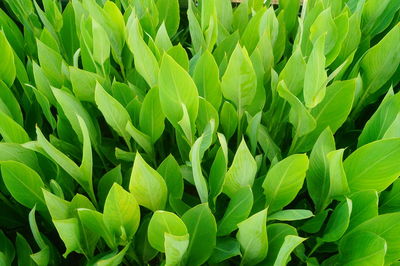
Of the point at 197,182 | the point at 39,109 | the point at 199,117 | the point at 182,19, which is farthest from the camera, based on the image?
the point at 182,19

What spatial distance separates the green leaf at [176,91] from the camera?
606 mm

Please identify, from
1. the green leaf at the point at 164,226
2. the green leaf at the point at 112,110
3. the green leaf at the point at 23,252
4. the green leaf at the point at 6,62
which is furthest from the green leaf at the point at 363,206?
the green leaf at the point at 6,62

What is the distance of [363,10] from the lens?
0.90 metres

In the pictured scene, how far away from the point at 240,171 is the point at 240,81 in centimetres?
14

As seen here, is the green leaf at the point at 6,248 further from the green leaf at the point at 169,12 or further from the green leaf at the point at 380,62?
the green leaf at the point at 380,62

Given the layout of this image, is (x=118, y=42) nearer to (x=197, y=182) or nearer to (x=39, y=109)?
(x=39, y=109)

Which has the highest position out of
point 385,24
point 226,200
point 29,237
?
point 385,24

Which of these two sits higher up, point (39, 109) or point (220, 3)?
point (220, 3)

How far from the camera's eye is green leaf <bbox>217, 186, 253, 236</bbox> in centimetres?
58

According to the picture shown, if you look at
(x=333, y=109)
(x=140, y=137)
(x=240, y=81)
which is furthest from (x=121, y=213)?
(x=333, y=109)

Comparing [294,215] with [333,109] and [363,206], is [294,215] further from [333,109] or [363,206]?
[333,109]

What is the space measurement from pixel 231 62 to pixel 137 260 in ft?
1.02

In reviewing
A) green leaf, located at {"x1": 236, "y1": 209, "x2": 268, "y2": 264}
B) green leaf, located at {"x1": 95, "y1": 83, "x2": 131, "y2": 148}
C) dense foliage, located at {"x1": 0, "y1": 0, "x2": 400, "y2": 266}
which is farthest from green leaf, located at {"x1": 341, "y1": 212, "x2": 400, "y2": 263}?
green leaf, located at {"x1": 95, "y1": 83, "x2": 131, "y2": 148}

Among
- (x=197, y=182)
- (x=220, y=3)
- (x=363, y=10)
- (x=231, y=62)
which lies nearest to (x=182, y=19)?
(x=220, y=3)
